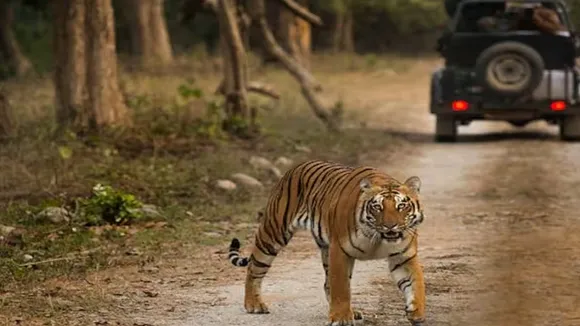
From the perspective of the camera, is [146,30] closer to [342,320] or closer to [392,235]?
[342,320]

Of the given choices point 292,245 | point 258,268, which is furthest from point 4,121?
point 258,268

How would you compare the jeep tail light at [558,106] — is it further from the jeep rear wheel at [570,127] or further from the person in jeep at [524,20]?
the person in jeep at [524,20]

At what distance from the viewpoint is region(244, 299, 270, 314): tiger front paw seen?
766 cm

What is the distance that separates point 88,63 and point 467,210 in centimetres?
559

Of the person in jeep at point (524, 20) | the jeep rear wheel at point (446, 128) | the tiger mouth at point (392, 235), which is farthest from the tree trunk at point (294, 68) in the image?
the tiger mouth at point (392, 235)

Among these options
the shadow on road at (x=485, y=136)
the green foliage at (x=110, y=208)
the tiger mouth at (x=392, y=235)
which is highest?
the tiger mouth at (x=392, y=235)

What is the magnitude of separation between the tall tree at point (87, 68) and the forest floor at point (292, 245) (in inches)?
28.6

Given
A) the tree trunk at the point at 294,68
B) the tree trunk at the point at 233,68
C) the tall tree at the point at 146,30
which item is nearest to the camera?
the tree trunk at the point at 233,68

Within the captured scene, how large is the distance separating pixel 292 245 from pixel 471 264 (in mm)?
1714

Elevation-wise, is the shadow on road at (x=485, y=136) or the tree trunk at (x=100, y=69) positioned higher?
the tree trunk at (x=100, y=69)

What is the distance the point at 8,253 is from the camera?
945cm

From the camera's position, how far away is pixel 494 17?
1914 cm

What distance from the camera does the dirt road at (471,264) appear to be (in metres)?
7.54

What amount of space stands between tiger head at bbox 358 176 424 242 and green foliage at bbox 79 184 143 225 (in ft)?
14.7
